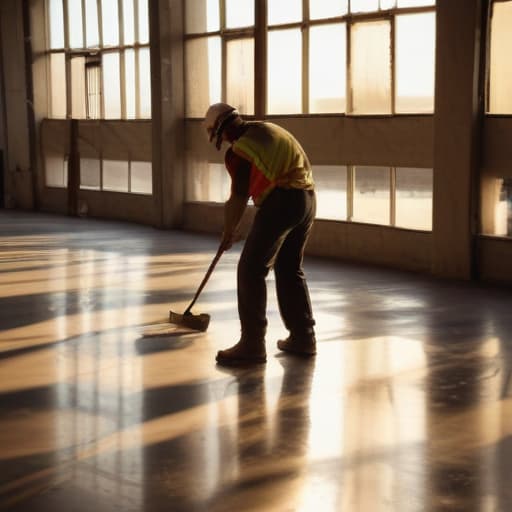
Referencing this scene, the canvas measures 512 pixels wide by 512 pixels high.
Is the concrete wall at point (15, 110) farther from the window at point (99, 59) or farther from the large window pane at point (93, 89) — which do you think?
the large window pane at point (93, 89)

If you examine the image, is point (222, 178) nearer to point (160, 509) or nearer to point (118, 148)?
point (118, 148)

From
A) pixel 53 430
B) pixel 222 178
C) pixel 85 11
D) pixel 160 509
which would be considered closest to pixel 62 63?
pixel 85 11

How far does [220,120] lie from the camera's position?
745 cm

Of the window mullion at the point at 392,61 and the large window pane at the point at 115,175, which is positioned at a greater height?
the window mullion at the point at 392,61

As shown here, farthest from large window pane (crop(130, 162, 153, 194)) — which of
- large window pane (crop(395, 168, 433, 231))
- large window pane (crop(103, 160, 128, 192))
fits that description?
large window pane (crop(395, 168, 433, 231))

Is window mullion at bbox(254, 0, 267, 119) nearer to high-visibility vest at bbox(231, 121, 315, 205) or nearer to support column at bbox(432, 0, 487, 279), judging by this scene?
support column at bbox(432, 0, 487, 279)

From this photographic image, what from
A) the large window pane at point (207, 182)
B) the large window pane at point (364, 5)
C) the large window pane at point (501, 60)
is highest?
the large window pane at point (364, 5)

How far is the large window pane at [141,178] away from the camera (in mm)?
19438

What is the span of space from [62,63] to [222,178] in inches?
246

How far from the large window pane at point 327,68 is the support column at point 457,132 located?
257 centimetres

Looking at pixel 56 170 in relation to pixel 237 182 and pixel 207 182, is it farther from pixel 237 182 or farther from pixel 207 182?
pixel 237 182

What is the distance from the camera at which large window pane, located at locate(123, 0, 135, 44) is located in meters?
19.3

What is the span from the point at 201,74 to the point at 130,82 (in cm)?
228

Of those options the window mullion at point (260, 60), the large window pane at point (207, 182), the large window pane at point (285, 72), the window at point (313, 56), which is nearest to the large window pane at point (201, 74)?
the window at point (313, 56)
